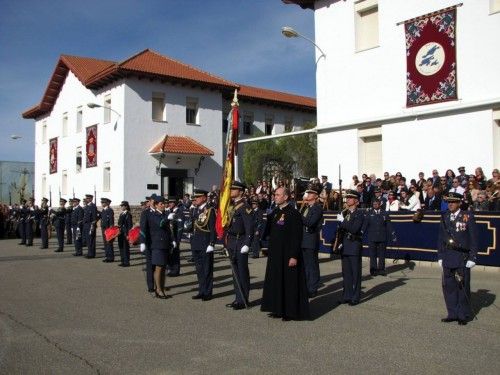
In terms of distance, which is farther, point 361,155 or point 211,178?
point 211,178

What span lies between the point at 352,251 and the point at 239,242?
6.30 ft

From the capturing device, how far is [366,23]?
810 inches

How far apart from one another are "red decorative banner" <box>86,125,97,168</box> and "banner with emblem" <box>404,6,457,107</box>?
20.5 meters

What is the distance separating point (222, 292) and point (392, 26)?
43.2 ft

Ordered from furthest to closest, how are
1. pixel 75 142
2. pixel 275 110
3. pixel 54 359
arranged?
1. pixel 275 110
2. pixel 75 142
3. pixel 54 359

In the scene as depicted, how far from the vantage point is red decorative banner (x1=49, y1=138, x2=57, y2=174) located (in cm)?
3956

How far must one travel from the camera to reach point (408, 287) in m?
10.7

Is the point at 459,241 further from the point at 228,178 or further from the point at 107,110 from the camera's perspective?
the point at 107,110

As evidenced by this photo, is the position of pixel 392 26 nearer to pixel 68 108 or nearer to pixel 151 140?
pixel 151 140

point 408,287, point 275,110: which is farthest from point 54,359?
point 275,110

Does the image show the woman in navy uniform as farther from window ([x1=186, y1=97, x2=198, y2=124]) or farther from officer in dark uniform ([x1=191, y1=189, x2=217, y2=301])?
window ([x1=186, y1=97, x2=198, y2=124])

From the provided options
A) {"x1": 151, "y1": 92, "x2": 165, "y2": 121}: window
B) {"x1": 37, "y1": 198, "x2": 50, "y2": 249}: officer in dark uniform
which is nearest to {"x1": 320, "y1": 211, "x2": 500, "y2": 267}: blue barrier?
{"x1": 37, "y1": 198, "x2": 50, "y2": 249}: officer in dark uniform

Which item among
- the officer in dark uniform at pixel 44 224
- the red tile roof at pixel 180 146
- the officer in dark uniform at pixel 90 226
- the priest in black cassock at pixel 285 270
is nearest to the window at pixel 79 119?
the red tile roof at pixel 180 146

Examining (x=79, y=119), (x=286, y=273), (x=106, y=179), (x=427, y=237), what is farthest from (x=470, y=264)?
(x=79, y=119)
